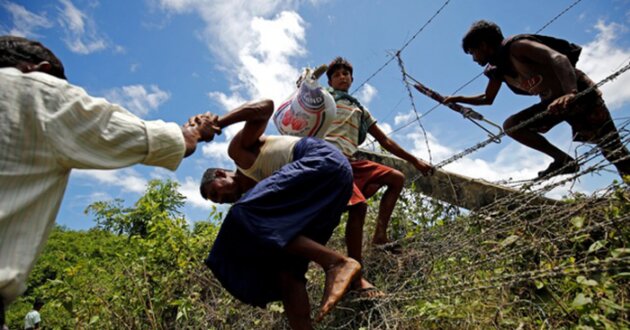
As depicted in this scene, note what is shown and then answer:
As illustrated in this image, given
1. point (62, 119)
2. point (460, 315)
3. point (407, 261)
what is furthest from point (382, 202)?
point (62, 119)

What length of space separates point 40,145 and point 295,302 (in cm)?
154

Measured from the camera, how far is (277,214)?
2.05 m

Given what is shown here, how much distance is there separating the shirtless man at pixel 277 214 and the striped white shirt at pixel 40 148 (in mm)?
761

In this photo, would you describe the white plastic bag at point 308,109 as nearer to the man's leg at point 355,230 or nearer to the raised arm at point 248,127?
A: the raised arm at point 248,127

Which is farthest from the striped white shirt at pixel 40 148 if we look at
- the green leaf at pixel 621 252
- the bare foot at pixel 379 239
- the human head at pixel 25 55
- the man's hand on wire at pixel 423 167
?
the man's hand on wire at pixel 423 167

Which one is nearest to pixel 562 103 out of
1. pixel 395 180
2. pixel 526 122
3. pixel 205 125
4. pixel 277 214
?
pixel 526 122

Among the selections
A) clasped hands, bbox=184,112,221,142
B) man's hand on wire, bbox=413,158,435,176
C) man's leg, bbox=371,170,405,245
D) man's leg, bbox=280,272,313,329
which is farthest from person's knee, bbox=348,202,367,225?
clasped hands, bbox=184,112,221,142

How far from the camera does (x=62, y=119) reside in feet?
3.81

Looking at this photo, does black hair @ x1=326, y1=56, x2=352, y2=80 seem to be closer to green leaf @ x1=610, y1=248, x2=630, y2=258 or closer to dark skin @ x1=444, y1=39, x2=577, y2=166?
dark skin @ x1=444, y1=39, x2=577, y2=166

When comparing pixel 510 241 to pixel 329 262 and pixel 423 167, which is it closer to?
pixel 329 262

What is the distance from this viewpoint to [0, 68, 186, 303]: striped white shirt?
1.08 m

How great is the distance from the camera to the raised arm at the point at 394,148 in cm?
357

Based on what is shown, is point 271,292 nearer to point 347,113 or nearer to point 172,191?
point 347,113

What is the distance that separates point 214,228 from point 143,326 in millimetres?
1217
